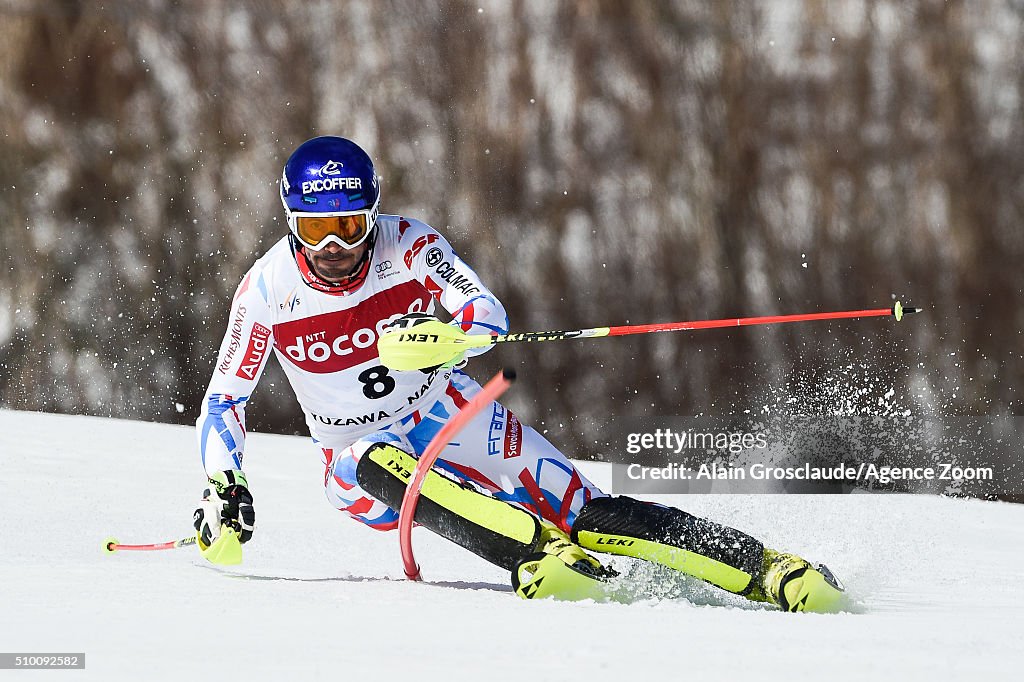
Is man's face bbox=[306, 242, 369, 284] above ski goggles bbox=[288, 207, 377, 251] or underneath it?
underneath

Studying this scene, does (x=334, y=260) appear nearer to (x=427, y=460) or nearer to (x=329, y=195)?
(x=329, y=195)

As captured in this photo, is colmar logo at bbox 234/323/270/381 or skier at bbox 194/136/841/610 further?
colmar logo at bbox 234/323/270/381

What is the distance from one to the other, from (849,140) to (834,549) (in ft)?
25.9

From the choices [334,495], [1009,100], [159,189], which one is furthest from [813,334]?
[334,495]

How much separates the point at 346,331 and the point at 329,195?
17.9 inches

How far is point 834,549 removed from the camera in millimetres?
4824

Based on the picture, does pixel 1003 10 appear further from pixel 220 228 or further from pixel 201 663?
pixel 201 663

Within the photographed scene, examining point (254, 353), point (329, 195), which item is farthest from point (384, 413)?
point (329, 195)

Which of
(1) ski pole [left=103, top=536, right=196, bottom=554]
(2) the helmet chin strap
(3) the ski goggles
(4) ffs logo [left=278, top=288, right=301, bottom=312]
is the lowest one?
(1) ski pole [left=103, top=536, right=196, bottom=554]

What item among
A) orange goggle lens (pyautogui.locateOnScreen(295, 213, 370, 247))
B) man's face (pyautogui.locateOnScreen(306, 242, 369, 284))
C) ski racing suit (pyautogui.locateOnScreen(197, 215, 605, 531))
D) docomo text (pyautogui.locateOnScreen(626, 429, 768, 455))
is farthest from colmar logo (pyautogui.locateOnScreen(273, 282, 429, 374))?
docomo text (pyautogui.locateOnScreen(626, 429, 768, 455))

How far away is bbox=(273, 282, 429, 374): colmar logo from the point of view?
13.9 ft
